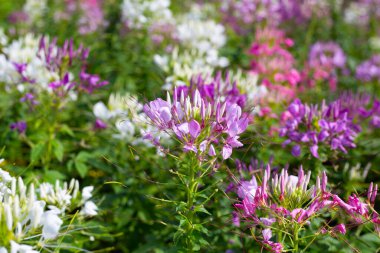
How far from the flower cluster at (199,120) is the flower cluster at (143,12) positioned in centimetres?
270

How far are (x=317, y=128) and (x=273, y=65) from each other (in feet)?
5.97

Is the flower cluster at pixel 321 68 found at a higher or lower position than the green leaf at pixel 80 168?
higher

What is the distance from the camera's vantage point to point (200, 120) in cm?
195

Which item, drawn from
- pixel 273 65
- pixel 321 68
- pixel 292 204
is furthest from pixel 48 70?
pixel 321 68

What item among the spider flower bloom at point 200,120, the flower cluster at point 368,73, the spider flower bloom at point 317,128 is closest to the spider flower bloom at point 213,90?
the spider flower bloom at point 317,128

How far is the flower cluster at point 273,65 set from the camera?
4.02 m

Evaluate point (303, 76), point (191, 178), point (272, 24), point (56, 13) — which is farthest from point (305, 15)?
point (191, 178)

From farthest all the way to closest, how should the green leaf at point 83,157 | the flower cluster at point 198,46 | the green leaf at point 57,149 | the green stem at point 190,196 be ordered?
the flower cluster at point 198,46
the green leaf at point 83,157
the green leaf at point 57,149
the green stem at point 190,196

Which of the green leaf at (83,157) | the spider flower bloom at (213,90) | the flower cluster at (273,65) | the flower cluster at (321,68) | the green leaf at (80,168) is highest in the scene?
the spider flower bloom at (213,90)

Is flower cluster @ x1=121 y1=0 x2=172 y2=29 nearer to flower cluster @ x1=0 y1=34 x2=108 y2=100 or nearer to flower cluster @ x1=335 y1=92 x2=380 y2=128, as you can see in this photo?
flower cluster @ x1=0 y1=34 x2=108 y2=100

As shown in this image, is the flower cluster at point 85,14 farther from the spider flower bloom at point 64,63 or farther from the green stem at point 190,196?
the green stem at point 190,196

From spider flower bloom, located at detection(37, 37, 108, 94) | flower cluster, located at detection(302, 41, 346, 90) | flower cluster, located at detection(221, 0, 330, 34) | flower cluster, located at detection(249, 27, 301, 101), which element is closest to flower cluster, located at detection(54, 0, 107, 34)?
flower cluster, located at detection(221, 0, 330, 34)

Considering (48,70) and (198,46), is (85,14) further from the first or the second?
(48,70)

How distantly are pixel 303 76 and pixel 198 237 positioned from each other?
106 inches
